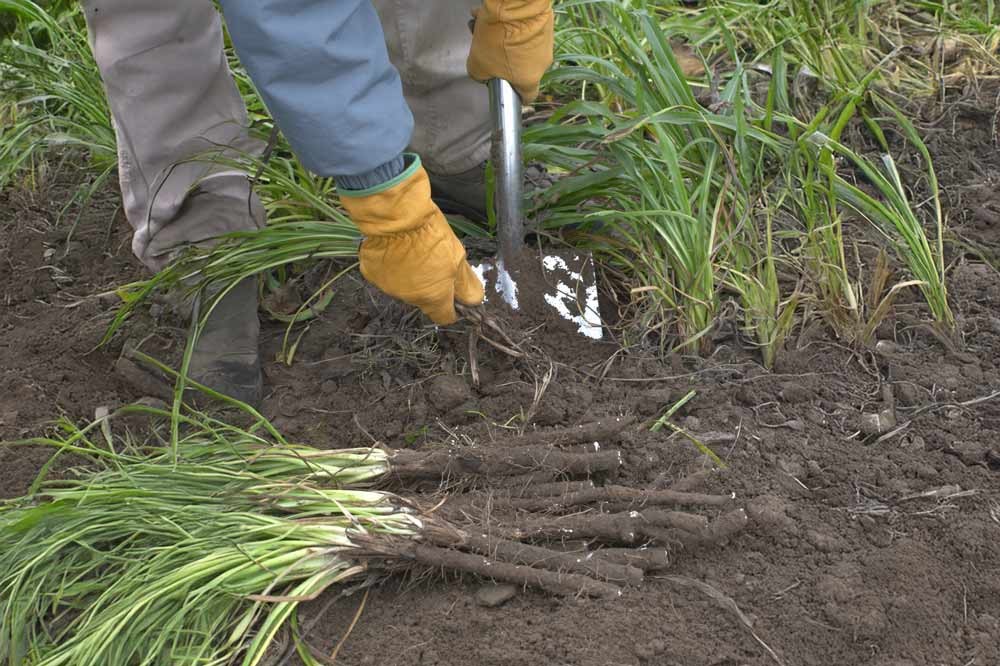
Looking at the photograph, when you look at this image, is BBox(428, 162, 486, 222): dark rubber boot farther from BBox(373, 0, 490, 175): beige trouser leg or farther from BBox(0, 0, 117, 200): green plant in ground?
BBox(0, 0, 117, 200): green plant in ground

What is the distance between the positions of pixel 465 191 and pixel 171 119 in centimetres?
67

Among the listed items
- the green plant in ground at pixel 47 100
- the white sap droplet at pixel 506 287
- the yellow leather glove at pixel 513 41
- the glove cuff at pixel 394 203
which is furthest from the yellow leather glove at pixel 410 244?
the green plant in ground at pixel 47 100

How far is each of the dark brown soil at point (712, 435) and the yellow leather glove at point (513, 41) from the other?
0.52 meters

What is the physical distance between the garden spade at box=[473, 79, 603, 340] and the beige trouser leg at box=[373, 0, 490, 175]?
0.98 feet

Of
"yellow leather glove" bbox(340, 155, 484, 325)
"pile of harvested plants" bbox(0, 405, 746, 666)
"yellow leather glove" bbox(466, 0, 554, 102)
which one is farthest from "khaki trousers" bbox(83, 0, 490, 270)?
"pile of harvested plants" bbox(0, 405, 746, 666)

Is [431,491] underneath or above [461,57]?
underneath

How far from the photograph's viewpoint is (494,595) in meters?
1.58

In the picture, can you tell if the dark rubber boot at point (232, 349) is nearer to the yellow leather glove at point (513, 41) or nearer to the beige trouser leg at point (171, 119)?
the beige trouser leg at point (171, 119)

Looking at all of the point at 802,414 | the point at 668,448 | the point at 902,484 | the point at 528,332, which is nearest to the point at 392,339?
the point at 528,332

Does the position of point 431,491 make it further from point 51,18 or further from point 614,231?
point 51,18

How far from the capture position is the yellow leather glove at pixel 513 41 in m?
1.90

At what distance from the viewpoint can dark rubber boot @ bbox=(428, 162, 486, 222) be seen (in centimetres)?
240

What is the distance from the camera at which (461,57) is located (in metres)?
2.35

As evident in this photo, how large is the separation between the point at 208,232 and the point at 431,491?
86cm
